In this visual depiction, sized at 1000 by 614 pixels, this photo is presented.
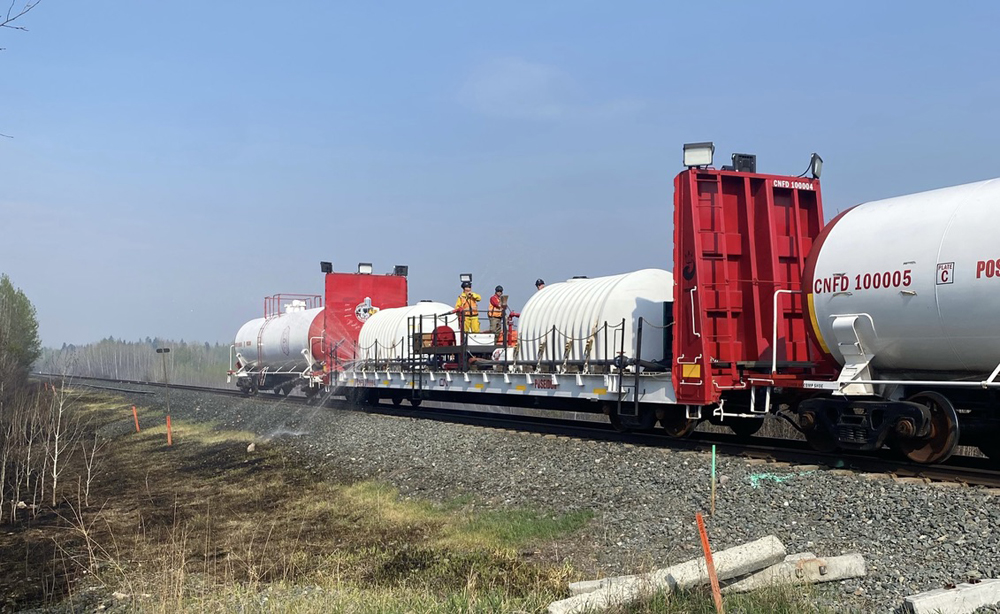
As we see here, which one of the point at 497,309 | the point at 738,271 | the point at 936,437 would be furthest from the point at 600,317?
the point at 936,437

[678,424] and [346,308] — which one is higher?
[346,308]

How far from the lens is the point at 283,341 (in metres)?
29.6

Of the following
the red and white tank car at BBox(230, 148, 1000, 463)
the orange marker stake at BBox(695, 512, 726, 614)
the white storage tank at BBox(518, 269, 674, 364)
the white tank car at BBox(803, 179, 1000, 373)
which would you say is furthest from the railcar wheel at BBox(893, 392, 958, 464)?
the orange marker stake at BBox(695, 512, 726, 614)

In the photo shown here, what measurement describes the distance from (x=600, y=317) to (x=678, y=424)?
2.50m

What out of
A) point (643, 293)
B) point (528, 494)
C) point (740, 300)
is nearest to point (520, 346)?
point (643, 293)

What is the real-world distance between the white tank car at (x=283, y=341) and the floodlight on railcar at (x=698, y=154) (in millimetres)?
17267

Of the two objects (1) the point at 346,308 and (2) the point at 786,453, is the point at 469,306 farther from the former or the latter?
(2) the point at 786,453

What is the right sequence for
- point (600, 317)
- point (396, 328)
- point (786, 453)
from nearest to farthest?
point (786, 453)
point (600, 317)
point (396, 328)

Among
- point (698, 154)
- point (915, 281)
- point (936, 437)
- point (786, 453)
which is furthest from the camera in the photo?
point (698, 154)

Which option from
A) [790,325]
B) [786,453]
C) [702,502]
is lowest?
[702,502]

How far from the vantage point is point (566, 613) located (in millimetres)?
5637

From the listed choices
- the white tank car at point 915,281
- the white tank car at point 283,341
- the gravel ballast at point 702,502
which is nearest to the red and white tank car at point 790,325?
the white tank car at point 915,281

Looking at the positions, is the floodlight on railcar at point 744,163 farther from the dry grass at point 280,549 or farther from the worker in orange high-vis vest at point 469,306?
the worker in orange high-vis vest at point 469,306

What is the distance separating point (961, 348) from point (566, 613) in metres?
6.25
